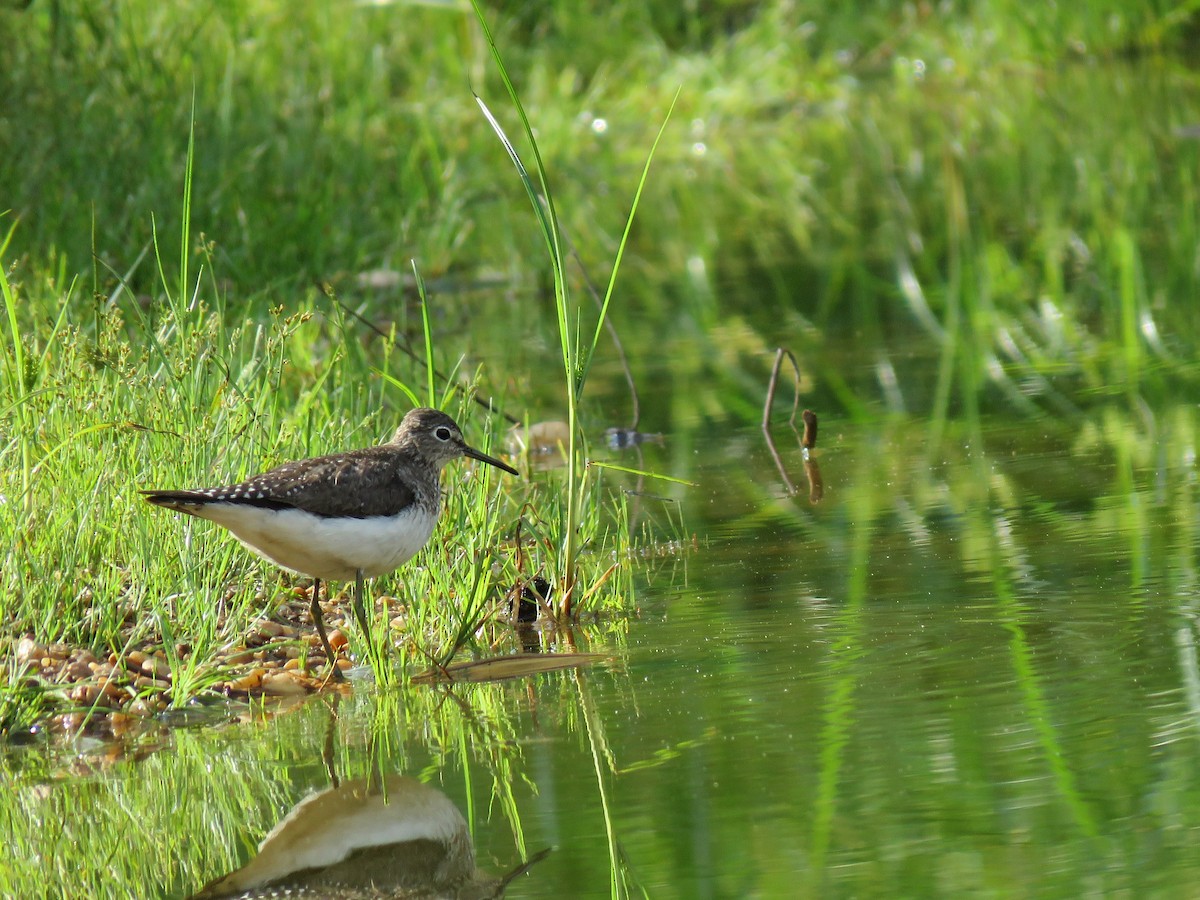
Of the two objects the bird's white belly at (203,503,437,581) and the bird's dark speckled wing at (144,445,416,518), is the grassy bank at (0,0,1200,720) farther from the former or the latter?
the bird's dark speckled wing at (144,445,416,518)

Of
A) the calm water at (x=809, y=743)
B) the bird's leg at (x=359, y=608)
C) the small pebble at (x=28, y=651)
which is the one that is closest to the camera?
the calm water at (x=809, y=743)

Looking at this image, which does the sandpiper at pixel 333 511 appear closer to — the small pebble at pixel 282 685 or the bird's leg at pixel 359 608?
the bird's leg at pixel 359 608

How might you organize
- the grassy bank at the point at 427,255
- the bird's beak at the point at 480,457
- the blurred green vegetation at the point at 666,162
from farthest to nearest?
the blurred green vegetation at the point at 666,162, the bird's beak at the point at 480,457, the grassy bank at the point at 427,255

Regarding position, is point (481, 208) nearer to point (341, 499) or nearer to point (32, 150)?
point (32, 150)

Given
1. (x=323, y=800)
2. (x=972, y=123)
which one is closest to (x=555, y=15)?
(x=972, y=123)

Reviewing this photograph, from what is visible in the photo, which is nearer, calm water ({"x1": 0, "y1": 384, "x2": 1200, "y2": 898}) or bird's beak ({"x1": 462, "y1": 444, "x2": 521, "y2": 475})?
calm water ({"x1": 0, "y1": 384, "x2": 1200, "y2": 898})

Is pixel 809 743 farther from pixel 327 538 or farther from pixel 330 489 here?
pixel 330 489

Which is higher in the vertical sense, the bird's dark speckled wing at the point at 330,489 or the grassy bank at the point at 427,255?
the grassy bank at the point at 427,255

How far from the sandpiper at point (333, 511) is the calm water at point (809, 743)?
38 centimetres

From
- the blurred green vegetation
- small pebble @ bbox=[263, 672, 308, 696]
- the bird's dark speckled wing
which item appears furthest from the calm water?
the blurred green vegetation

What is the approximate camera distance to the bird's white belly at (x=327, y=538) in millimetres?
4723

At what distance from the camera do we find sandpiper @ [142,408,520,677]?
4.71 metres

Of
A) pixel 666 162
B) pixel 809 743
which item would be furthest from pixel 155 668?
pixel 666 162

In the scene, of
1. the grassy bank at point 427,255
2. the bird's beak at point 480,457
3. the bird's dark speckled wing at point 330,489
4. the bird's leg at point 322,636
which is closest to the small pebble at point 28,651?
the grassy bank at point 427,255
